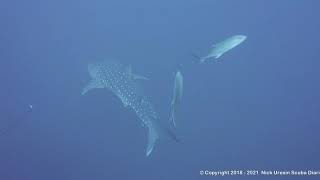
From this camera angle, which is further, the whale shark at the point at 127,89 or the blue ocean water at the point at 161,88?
the blue ocean water at the point at 161,88

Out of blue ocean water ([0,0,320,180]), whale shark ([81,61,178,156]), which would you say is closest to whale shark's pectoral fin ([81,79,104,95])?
whale shark ([81,61,178,156])

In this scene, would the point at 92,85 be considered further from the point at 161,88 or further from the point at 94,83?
the point at 161,88

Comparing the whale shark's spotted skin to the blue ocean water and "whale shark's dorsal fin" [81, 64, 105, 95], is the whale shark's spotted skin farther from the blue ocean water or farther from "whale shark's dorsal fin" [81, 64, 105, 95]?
the blue ocean water

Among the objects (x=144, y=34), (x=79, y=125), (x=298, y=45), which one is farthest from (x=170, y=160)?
(x=298, y=45)

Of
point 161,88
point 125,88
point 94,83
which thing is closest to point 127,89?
point 125,88

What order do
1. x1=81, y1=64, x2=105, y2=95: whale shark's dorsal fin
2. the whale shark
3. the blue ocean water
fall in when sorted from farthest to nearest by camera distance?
the blue ocean water → x1=81, y1=64, x2=105, y2=95: whale shark's dorsal fin → the whale shark

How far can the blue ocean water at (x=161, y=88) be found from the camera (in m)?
7.85

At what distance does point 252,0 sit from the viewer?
8.21 metres

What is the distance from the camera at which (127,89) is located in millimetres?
7020

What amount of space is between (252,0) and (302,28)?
2.97ft

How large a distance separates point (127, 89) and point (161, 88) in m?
0.98

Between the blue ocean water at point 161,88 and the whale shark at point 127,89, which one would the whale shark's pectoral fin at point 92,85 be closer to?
the whale shark at point 127,89

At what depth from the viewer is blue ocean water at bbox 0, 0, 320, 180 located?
785cm

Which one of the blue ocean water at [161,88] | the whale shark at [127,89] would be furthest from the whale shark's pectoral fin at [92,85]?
the blue ocean water at [161,88]
